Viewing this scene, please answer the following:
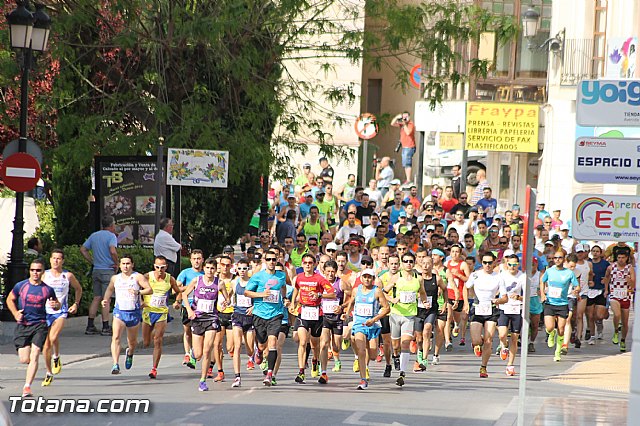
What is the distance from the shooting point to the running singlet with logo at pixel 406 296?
63.2 ft

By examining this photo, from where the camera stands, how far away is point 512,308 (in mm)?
20078

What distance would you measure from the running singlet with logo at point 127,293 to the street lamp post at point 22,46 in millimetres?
2509

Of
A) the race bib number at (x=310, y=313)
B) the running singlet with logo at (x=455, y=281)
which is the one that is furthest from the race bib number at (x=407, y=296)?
the running singlet with logo at (x=455, y=281)

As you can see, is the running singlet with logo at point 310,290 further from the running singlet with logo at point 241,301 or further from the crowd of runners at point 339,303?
the running singlet with logo at point 241,301

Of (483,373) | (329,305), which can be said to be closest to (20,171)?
(329,305)

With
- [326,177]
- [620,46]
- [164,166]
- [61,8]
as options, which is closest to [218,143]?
[164,166]

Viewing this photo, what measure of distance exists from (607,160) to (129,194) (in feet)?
50.1

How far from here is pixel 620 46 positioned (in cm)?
3494

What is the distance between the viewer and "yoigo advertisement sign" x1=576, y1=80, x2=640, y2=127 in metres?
10.3

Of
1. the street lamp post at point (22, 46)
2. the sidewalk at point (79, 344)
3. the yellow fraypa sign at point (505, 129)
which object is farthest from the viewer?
the yellow fraypa sign at point (505, 129)

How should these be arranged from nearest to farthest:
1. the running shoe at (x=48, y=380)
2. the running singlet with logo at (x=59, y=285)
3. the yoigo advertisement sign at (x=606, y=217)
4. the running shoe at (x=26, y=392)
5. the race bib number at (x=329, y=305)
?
the yoigo advertisement sign at (x=606, y=217) < the running shoe at (x=26, y=392) < the running shoe at (x=48, y=380) < the running singlet with logo at (x=59, y=285) < the race bib number at (x=329, y=305)

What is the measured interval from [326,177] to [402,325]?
532 inches

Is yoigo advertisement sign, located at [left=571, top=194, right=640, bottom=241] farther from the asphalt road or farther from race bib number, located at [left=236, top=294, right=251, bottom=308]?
race bib number, located at [left=236, top=294, right=251, bottom=308]

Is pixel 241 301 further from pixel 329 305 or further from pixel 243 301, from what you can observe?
pixel 329 305
